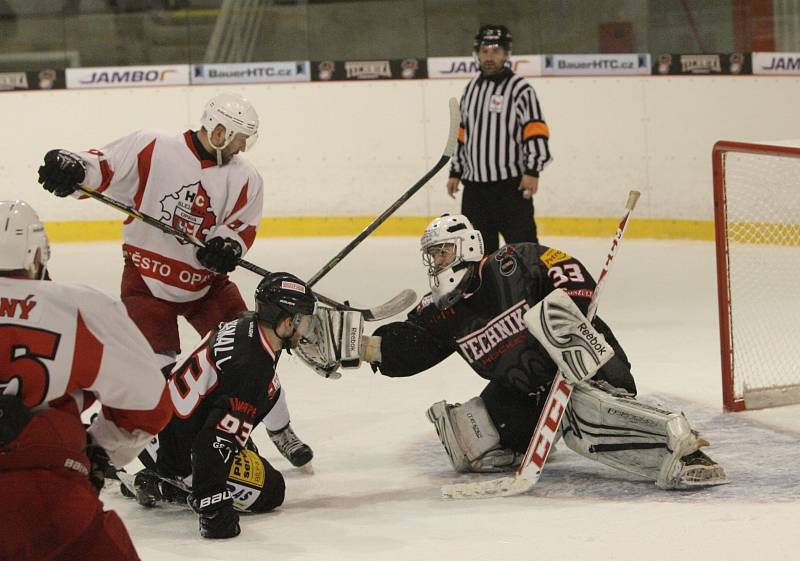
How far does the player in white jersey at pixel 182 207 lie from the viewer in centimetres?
423

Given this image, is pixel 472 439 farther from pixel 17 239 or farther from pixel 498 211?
pixel 498 211

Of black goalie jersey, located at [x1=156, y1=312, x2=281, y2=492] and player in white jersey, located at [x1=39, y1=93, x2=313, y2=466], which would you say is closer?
black goalie jersey, located at [x1=156, y1=312, x2=281, y2=492]

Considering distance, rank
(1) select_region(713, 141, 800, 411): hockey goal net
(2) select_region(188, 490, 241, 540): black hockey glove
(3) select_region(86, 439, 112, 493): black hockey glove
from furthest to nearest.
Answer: (1) select_region(713, 141, 800, 411): hockey goal net < (2) select_region(188, 490, 241, 540): black hockey glove < (3) select_region(86, 439, 112, 493): black hockey glove

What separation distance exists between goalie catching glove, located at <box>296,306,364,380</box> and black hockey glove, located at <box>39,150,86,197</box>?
86 centimetres

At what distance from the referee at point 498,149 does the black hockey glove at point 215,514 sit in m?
2.79

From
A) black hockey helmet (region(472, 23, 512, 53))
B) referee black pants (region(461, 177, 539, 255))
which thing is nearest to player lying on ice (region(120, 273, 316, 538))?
referee black pants (region(461, 177, 539, 255))

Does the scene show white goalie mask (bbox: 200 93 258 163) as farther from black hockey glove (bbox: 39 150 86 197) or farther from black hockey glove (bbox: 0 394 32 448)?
black hockey glove (bbox: 0 394 32 448)

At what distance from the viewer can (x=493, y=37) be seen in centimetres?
610

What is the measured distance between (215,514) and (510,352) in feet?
3.21

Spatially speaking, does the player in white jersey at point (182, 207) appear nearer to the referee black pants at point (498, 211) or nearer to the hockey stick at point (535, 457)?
the hockey stick at point (535, 457)

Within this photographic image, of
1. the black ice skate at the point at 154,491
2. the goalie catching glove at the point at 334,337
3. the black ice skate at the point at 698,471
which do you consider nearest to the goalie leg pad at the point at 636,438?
the black ice skate at the point at 698,471

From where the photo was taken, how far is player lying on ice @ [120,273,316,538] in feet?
11.1

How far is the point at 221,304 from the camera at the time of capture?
4.36 m

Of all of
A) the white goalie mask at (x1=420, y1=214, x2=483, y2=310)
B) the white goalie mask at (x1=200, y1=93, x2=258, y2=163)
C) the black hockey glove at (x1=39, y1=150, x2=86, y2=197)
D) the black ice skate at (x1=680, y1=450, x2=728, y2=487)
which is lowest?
the black ice skate at (x1=680, y1=450, x2=728, y2=487)
